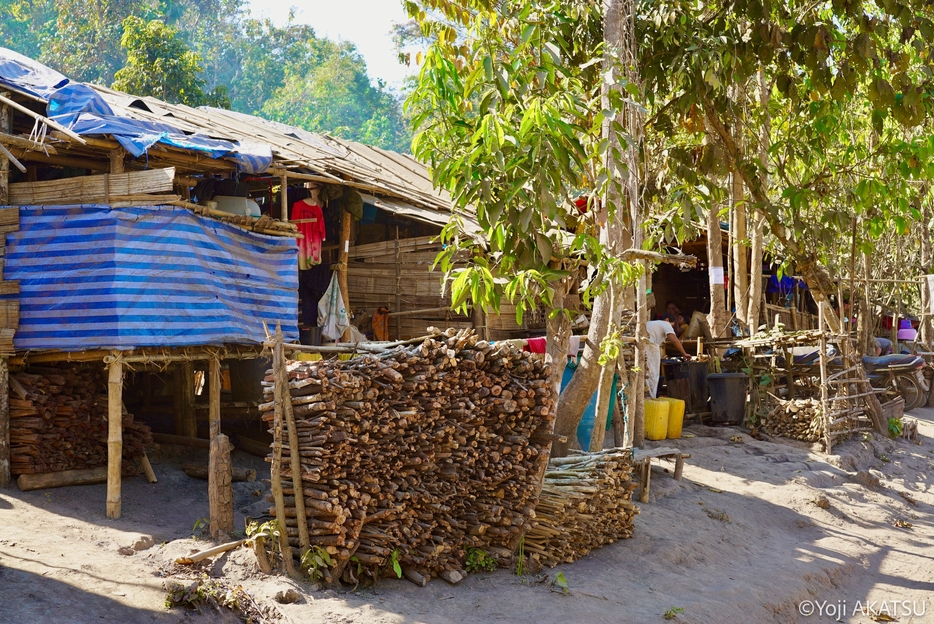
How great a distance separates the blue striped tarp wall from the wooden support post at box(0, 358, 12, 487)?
358 millimetres

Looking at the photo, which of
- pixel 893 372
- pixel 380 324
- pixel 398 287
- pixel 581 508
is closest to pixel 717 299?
pixel 893 372

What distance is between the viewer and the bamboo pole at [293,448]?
21.9 ft

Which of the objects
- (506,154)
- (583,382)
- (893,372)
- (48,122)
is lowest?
(893,372)

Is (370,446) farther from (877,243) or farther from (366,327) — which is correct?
(877,243)

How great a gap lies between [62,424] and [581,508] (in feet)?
18.4

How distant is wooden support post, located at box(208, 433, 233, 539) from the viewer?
7395mm

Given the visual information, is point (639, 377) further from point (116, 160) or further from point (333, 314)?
point (116, 160)

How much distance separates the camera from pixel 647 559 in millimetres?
8477

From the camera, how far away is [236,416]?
12008 mm

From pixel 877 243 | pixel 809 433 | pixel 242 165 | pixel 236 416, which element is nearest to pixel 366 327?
pixel 236 416

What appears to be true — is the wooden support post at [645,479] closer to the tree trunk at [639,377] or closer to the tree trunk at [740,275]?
the tree trunk at [639,377]

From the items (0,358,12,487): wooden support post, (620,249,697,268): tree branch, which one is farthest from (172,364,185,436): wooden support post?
(620,249,697,268): tree branch

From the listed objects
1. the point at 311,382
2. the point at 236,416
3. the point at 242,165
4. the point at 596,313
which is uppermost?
the point at 242,165

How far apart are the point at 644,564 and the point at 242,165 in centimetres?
597
